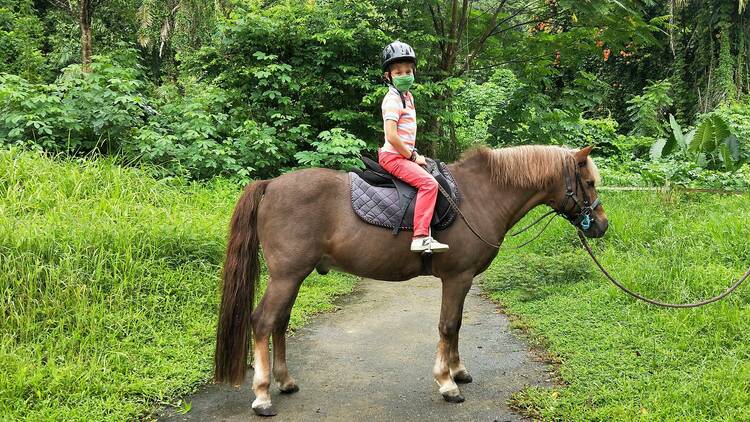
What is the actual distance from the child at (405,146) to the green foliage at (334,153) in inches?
155

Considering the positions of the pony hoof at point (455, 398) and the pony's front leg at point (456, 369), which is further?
the pony's front leg at point (456, 369)

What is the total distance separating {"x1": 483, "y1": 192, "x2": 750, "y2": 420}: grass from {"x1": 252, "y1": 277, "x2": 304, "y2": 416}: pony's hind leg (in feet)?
6.11

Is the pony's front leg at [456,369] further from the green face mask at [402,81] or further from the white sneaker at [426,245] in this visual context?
the green face mask at [402,81]

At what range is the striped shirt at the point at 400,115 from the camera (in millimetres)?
3906

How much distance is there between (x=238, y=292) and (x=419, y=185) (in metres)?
1.60

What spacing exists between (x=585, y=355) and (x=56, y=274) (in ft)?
15.3

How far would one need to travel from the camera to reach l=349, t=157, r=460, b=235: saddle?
387cm

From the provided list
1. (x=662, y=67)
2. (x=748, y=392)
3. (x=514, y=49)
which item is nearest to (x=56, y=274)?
(x=748, y=392)

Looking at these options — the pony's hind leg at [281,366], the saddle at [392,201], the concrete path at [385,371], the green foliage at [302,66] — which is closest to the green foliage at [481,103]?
the green foliage at [302,66]

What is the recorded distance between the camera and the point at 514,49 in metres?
11.0

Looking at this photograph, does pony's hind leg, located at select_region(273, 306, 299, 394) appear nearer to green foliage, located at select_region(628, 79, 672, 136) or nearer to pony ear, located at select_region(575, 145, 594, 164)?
pony ear, located at select_region(575, 145, 594, 164)

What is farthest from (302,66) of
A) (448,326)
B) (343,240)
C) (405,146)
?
(448,326)

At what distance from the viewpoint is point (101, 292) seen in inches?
181

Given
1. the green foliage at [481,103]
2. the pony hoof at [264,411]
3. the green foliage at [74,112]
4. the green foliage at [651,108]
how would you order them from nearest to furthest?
the pony hoof at [264,411], the green foliage at [74,112], the green foliage at [651,108], the green foliage at [481,103]
